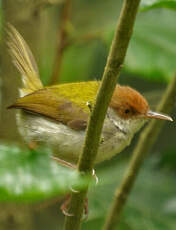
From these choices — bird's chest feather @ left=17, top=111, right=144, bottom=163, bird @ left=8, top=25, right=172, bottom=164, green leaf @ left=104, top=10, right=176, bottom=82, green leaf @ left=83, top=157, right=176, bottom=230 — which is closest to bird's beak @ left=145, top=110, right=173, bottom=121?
bird @ left=8, top=25, right=172, bottom=164

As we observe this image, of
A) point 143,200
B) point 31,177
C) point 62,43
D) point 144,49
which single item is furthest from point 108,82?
point 143,200

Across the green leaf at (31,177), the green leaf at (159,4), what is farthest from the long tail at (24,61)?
the green leaf at (31,177)

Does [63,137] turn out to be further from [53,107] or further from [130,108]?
[130,108]

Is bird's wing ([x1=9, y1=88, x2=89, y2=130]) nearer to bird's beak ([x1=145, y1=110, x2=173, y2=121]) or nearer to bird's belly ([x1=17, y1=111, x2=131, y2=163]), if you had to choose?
bird's belly ([x1=17, y1=111, x2=131, y2=163])

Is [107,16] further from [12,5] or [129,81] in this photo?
[12,5]

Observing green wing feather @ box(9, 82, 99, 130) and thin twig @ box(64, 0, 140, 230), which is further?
green wing feather @ box(9, 82, 99, 130)

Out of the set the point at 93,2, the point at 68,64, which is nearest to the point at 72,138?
the point at 68,64

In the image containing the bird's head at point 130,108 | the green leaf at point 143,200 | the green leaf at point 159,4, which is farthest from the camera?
the green leaf at point 143,200

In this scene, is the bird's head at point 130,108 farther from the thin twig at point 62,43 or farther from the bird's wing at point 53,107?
the thin twig at point 62,43
